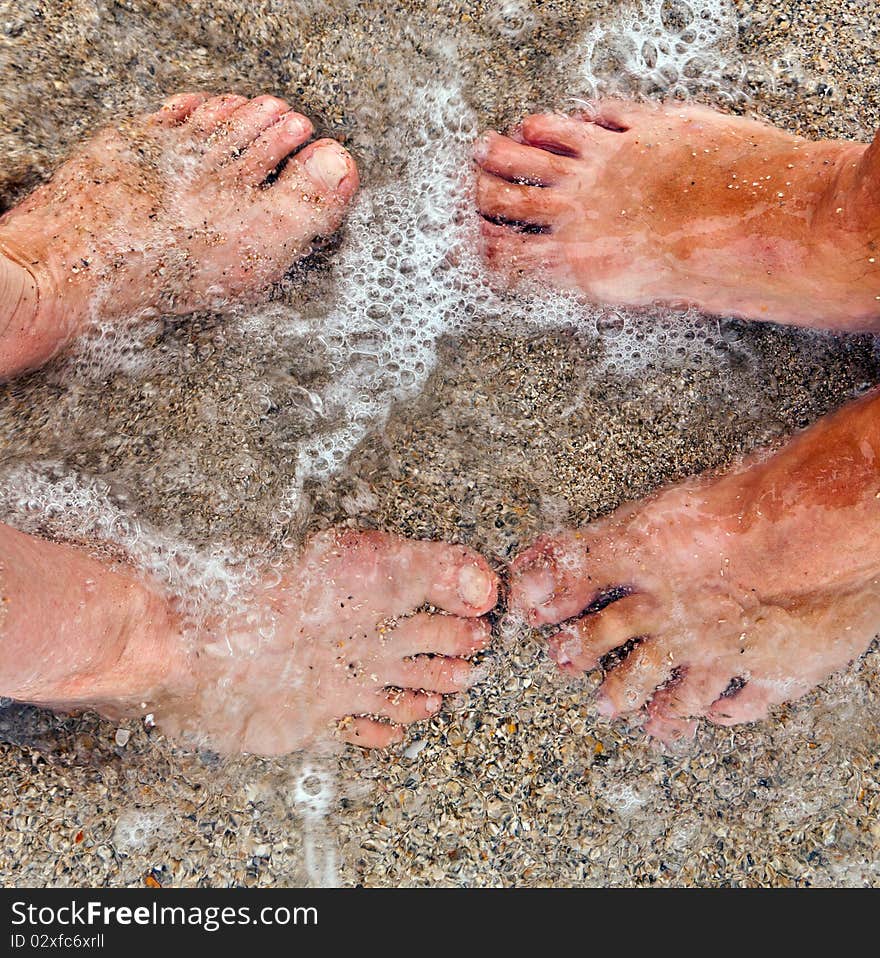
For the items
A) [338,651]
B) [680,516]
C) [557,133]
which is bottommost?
[338,651]

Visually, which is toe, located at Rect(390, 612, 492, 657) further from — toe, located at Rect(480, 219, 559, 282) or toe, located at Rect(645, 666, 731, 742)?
toe, located at Rect(480, 219, 559, 282)

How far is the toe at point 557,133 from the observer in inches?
62.8

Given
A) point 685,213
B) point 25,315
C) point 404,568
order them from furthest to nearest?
point 404,568 → point 685,213 → point 25,315

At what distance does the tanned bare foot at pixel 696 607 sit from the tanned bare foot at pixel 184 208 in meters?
0.82

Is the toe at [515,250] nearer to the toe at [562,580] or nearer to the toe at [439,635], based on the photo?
the toe at [562,580]

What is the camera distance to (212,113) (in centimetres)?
156

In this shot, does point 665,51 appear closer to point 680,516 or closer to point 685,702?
point 680,516

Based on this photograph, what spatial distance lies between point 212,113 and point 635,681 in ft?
4.56

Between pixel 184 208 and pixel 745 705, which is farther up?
pixel 184 208

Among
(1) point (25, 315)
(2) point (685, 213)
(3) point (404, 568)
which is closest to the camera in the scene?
(1) point (25, 315)

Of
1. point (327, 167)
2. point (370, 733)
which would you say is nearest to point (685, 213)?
point (327, 167)

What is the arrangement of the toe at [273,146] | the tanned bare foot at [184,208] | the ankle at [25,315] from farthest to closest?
1. the toe at [273,146]
2. the tanned bare foot at [184,208]
3. the ankle at [25,315]

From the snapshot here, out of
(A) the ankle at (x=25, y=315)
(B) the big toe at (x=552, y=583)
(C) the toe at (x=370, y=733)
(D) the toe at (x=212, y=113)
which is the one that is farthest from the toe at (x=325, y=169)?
(C) the toe at (x=370, y=733)

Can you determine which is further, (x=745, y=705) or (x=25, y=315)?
(x=745, y=705)
